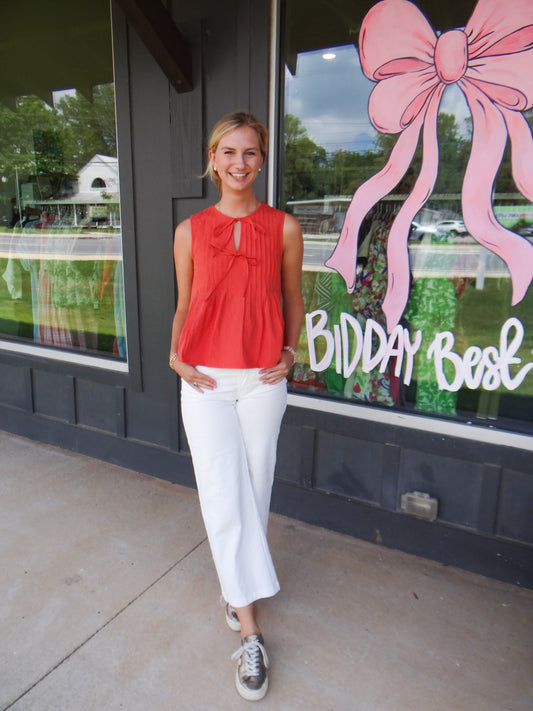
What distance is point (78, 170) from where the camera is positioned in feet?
11.7

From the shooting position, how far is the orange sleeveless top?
1.75 m

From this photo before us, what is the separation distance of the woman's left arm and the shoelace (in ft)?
2.87

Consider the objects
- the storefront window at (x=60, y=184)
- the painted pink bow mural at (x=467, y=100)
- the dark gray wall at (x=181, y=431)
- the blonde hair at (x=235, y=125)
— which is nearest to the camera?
the blonde hair at (x=235, y=125)

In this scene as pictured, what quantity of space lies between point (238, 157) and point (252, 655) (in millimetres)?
1582

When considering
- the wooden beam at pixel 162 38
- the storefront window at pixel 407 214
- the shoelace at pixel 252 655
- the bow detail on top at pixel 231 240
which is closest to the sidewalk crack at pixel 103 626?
the shoelace at pixel 252 655

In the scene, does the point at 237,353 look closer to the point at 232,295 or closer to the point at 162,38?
the point at 232,295

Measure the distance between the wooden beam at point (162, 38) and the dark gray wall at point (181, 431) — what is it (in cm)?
7

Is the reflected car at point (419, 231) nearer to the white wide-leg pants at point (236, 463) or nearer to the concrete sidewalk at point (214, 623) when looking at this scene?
the white wide-leg pants at point (236, 463)

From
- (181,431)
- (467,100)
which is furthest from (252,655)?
(467,100)

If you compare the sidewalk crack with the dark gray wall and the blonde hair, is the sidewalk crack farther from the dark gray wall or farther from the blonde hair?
the blonde hair

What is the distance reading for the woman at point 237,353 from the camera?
175 centimetres

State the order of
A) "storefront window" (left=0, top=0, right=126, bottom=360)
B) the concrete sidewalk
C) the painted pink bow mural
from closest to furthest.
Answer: the concrete sidewalk → the painted pink bow mural → "storefront window" (left=0, top=0, right=126, bottom=360)

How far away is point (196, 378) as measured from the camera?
1.77 meters

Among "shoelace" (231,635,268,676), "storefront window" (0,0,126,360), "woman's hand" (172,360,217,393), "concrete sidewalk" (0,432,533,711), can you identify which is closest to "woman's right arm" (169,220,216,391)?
"woman's hand" (172,360,217,393)
